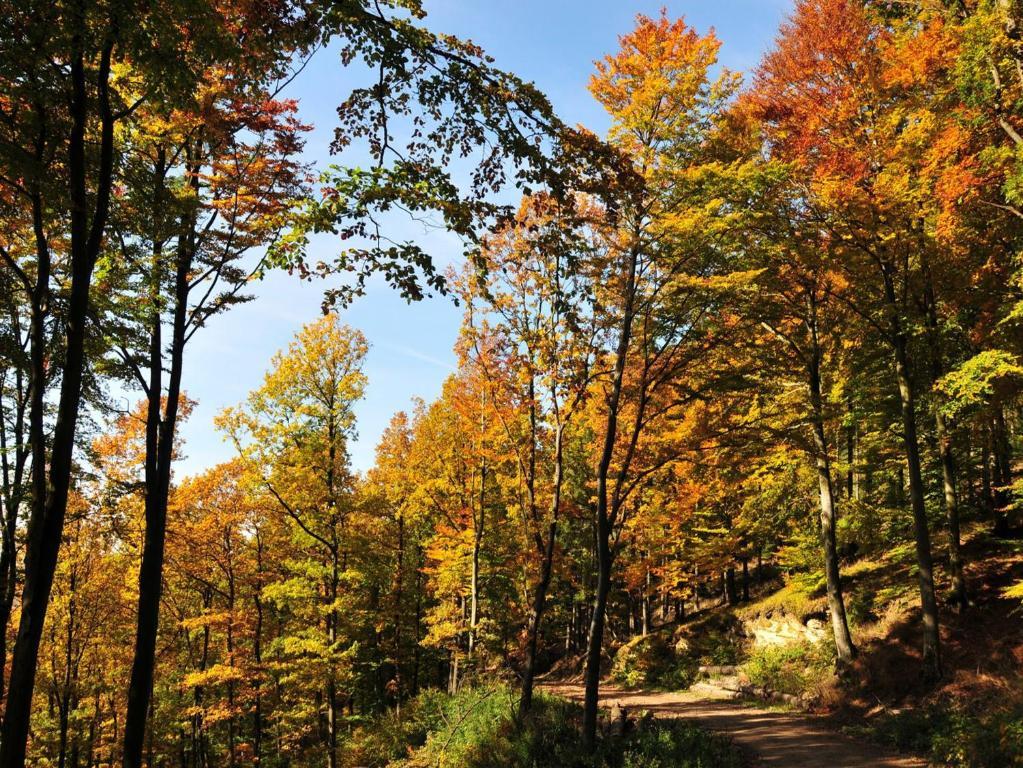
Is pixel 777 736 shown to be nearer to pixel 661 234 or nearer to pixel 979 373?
pixel 979 373

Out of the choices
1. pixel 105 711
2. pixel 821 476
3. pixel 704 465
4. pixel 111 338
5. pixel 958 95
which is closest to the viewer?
pixel 111 338

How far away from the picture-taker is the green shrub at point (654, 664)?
878 inches

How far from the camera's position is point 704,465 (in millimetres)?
12930

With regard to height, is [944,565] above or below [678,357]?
below

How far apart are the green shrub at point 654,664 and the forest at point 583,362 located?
0.89 feet

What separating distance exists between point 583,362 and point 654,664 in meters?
17.8

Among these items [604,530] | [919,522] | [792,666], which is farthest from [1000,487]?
[604,530]

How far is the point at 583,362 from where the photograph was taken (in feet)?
40.9

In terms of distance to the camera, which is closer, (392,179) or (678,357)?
(392,179)

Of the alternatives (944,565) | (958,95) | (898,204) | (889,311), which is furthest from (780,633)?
(958,95)

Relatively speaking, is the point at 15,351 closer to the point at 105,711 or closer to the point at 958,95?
the point at 958,95

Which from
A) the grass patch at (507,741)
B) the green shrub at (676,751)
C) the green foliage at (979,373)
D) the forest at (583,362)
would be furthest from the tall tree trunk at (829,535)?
the green shrub at (676,751)

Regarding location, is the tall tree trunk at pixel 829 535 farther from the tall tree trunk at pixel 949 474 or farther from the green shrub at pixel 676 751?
the green shrub at pixel 676 751

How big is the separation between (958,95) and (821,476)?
360 inches
